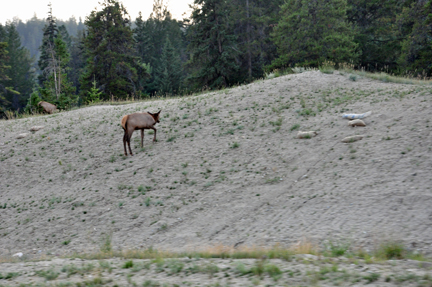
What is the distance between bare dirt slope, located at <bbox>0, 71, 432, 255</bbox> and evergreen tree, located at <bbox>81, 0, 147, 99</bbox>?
22.5 meters

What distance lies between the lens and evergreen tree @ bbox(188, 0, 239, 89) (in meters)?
36.2

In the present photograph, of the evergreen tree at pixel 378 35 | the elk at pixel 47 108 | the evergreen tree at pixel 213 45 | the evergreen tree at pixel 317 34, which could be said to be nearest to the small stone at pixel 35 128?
the elk at pixel 47 108

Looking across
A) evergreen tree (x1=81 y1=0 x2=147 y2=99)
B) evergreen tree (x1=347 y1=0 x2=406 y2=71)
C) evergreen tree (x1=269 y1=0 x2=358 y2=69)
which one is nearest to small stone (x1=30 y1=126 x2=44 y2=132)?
evergreen tree (x1=81 y1=0 x2=147 y2=99)

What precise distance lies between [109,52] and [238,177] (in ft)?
104

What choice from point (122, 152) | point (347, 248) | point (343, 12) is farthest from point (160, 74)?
point (347, 248)

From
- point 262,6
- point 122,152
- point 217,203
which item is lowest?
point 217,203

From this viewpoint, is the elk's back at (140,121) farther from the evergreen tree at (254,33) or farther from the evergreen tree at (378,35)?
the evergreen tree at (378,35)

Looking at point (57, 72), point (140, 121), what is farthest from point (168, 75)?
point (140, 121)

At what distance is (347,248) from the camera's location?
18.8 ft

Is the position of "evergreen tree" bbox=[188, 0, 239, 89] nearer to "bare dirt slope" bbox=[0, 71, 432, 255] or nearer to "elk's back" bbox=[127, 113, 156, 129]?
"bare dirt slope" bbox=[0, 71, 432, 255]

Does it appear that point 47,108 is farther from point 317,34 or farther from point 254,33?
point 254,33

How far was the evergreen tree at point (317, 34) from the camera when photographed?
32.4m

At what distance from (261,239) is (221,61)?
31844mm

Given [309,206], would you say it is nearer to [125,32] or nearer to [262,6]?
[125,32]
